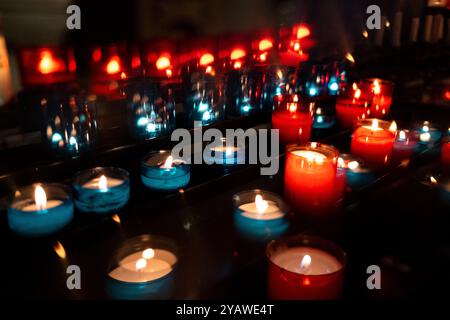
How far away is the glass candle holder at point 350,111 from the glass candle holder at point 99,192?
1.02m

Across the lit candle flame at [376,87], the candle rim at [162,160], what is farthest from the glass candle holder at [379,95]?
the candle rim at [162,160]

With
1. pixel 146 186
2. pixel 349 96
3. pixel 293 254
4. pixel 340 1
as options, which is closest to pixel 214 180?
pixel 146 186

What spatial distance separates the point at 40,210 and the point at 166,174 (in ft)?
1.15

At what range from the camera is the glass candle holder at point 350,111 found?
5.38 ft

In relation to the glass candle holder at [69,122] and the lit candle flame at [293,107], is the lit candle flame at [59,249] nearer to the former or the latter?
the glass candle holder at [69,122]

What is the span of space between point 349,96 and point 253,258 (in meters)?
0.98

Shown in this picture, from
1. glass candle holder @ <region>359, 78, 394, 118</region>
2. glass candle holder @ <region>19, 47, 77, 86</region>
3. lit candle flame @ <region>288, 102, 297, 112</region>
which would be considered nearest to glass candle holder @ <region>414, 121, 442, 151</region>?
glass candle holder @ <region>359, 78, 394, 118</region>

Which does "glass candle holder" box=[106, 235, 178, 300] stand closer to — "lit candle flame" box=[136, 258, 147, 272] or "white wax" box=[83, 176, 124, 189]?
"lit candle flame" box=[136, 258, 147, 272]

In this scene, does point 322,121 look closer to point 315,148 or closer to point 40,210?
point 315,148

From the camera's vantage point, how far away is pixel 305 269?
40.3 inches

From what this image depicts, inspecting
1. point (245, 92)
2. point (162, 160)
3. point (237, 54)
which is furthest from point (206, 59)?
point (162, 160)

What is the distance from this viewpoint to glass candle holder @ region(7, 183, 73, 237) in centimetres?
86

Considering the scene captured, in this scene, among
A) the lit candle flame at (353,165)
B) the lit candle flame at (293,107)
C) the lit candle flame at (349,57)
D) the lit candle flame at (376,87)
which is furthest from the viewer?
the lit candle flame at (349,57)

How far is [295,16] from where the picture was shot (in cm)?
241
